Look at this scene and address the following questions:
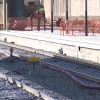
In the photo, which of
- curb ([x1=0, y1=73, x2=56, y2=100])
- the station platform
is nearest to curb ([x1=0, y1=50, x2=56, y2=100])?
curb ([x1=0, y1=73, x2=56, y2=100])

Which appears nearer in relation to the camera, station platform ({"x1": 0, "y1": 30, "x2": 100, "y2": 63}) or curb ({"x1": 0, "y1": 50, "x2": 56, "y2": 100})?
curb ({"x1": 0, "y1": 50, "x2": 56, "y2": 100})

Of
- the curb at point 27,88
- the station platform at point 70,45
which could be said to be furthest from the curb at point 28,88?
the station platform at point 70,45

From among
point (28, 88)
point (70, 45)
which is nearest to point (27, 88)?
point (28, 88)

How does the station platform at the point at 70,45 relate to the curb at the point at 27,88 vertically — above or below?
above

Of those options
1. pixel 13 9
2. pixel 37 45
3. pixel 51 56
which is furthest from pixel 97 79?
pixel 13 9

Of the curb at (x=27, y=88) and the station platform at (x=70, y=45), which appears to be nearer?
the curb at (x=27, y=88)

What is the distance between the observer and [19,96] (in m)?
9.64

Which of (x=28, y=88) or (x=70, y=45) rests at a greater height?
(x=70, y=45)

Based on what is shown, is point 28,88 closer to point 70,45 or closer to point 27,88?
point 27,88

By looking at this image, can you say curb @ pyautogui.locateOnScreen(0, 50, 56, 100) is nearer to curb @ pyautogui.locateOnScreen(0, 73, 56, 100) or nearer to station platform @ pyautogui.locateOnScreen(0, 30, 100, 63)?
curb @ pyautogui.locateOnScreen(0, 73, 56, 100)

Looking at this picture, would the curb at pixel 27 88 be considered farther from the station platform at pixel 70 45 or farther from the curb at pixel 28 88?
the station platform at pixel 70 45

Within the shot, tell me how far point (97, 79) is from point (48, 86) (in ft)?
5.70

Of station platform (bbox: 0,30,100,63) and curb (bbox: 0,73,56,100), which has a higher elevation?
station platform (bbox: 0,30,100,63)

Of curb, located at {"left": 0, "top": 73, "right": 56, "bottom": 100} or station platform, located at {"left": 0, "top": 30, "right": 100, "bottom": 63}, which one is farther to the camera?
station platform, located at {"left": 0, "top": 30, "right": 100, "bottom": 63}
